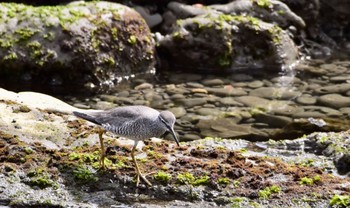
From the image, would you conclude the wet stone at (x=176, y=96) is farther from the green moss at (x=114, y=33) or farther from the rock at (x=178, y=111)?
the green moss at (x=114, y=33)

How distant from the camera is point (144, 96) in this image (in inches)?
439

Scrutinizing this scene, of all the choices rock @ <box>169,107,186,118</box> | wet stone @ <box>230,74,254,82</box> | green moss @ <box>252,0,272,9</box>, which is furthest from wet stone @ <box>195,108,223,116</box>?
green moss @ <box>252,0,272,9</box>

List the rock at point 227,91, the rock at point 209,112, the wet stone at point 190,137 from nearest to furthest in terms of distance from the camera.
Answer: the wet stone at point 190,137 < the rock at point 209,112 < the rock at point 227,91

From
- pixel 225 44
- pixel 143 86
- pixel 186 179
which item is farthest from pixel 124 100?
pixel 186 179

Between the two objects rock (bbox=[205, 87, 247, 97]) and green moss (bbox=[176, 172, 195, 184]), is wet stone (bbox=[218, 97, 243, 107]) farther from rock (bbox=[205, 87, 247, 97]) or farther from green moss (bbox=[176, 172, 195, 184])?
green moss (bbox=[176, 172, 195, 184])

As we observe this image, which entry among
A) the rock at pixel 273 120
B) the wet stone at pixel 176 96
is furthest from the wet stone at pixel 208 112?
the wet stone at pixel 176 96

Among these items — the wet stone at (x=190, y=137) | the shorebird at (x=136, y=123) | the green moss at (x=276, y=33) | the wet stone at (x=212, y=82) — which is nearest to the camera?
the shorebird at (x=136, y=123)

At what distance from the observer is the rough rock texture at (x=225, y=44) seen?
13125 millimetres

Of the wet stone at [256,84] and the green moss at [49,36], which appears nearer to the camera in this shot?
the green moss at [49,36]

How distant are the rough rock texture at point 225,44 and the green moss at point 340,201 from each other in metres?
7.56

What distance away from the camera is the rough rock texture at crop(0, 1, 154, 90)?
37.5ft

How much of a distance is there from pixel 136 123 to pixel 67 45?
593cm

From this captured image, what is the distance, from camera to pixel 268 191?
5820mm

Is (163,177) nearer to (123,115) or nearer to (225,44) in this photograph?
(123,115)
